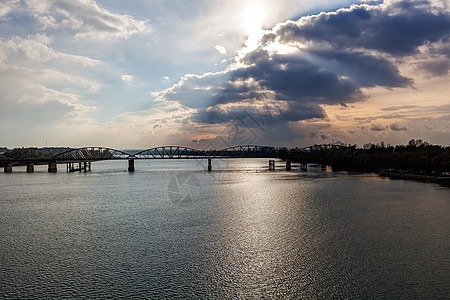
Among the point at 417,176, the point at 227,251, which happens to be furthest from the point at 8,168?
the point at 417,176

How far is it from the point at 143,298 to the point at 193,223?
15.9m

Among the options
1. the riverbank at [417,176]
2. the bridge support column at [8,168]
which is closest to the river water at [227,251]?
the riverbank at [417,176]

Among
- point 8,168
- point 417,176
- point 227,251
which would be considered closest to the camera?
point 227,251

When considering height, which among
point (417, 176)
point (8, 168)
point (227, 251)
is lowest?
point (227, 251)

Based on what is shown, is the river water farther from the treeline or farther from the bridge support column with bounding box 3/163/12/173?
the bridge support column with bounding box 3/163/12/173

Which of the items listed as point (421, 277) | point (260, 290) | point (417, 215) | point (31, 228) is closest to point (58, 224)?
point (31, 228)

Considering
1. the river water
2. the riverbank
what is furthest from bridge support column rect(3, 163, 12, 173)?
the riverbank

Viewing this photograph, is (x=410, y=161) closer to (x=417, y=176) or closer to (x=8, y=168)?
(x=417, y=176)

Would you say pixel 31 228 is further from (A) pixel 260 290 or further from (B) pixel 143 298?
(A) pixel 260 290

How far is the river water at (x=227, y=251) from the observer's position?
56.4ft

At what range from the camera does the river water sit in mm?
17188

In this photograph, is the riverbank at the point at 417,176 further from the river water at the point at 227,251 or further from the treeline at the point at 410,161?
the river water at the point at 227,251

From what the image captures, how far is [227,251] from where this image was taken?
2306 centimetres

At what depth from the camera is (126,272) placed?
19234mm
